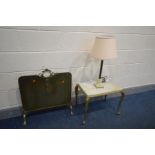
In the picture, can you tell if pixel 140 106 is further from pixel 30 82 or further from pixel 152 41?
pixel 30 82

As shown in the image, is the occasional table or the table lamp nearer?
the table lamp

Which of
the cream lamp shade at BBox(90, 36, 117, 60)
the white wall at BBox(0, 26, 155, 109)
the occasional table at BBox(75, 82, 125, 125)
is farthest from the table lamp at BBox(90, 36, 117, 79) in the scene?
the occasional table at BBox(75, 82, 125, 125)

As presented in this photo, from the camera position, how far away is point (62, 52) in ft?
6.85

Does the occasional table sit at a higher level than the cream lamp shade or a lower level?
lower

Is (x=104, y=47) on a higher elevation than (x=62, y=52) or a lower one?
higher

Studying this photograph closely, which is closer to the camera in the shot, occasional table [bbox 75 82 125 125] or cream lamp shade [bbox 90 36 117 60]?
cream lamp shade [bbox 90 36 117 60]

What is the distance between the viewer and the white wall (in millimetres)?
1831

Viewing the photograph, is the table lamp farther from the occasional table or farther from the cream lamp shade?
the occasional table

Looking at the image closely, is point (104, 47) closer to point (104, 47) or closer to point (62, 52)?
point (104, 47)

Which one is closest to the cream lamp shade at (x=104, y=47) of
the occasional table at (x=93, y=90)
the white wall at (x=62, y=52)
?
the white wall at (x=62, y=52)

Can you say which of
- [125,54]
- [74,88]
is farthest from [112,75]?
[74,88]

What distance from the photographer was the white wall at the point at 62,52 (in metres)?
1.83

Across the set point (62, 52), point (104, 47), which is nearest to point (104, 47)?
point (104, 47)
